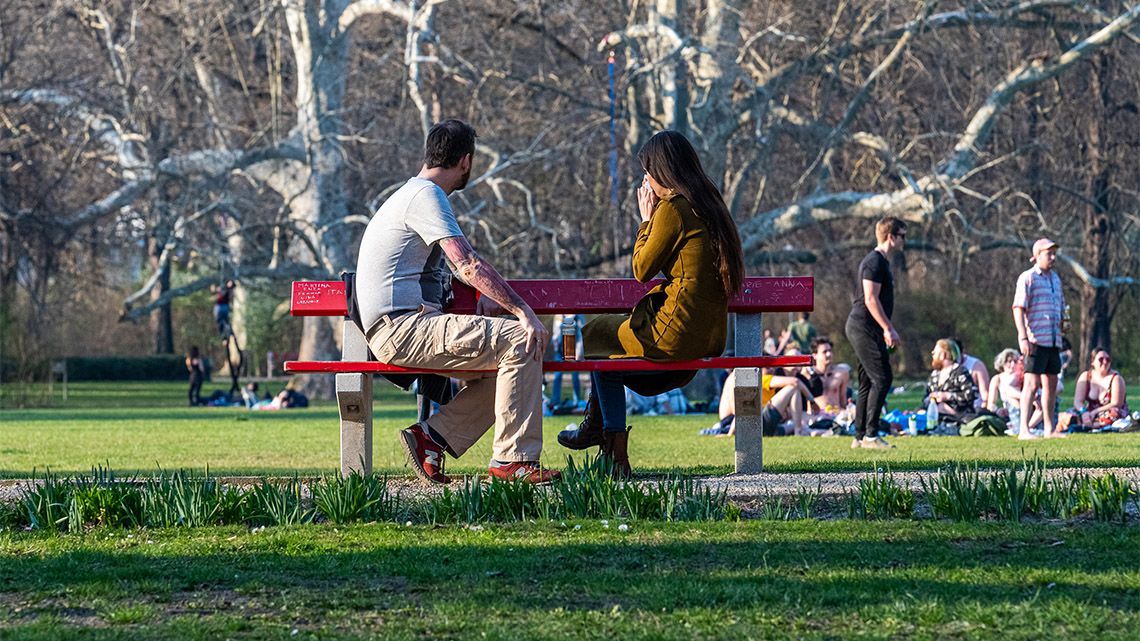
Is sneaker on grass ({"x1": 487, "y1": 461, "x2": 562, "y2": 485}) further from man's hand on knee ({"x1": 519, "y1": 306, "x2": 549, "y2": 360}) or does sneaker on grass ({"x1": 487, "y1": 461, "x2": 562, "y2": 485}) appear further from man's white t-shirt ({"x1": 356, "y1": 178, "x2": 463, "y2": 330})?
man's white t-shirt ({"x1": 356, "y1": 178, "x2": 463, "y2": 330})

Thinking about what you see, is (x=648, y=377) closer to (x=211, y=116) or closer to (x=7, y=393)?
(x=7, y=393)

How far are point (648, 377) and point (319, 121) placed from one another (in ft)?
72.5

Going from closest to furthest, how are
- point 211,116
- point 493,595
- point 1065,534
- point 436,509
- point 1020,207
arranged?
point 493,595, point 1065,534, point 436,509, point 211,116, point 1020,207

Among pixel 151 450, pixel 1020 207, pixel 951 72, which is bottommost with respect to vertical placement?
pixel 151 450

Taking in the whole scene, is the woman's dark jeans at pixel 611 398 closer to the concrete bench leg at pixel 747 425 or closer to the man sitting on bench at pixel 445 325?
the man sitting on bench at pixel 445 325

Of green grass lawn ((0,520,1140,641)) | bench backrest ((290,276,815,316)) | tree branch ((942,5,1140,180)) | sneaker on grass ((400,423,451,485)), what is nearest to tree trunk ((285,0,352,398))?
tree branch ((942,5,1140,180))

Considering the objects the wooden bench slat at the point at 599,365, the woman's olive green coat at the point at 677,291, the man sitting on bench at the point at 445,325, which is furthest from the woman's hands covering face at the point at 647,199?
the man sitting on bench at the point at 445,325

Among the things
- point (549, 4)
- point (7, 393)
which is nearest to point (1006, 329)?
point (549, 4)

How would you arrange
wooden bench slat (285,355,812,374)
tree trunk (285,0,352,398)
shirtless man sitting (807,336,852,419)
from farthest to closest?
tree trunk (285,0,352,398) < shirtless man sitting (807,336,852,419) < wooden bench slat (285,355,812,374)

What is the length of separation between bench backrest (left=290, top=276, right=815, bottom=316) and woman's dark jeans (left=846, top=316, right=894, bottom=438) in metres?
5.04

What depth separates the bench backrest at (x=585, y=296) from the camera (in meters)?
8.70

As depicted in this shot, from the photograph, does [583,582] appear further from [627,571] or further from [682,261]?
[682,261]

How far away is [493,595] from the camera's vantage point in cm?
555

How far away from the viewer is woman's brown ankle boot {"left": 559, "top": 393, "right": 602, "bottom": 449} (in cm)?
877
